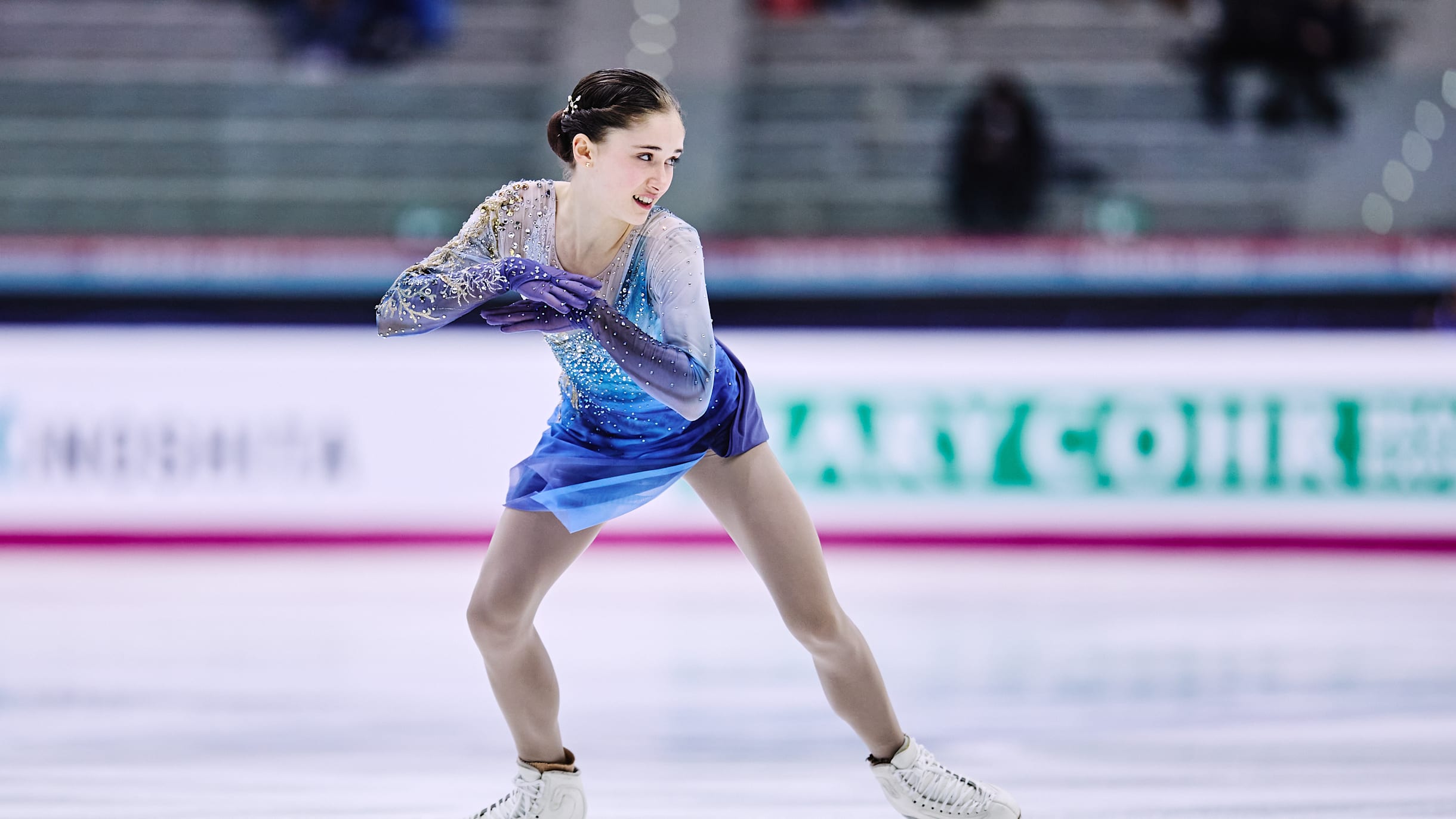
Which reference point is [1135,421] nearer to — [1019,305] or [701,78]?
[1019,305]

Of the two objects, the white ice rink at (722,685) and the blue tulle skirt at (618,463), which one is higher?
the blue tulle skirt at (618,463)

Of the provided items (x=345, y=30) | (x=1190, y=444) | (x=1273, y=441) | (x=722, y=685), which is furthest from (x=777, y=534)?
(x=345, y=30)

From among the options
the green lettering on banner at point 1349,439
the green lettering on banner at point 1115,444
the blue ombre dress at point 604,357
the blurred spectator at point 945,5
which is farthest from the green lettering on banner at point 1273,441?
the blue ombre dress at point 604,357

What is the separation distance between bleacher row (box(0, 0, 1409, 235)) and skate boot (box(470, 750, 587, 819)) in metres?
4.69

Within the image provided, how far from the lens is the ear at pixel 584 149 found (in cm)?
264

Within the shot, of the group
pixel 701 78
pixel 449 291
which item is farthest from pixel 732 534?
pixel 701 78

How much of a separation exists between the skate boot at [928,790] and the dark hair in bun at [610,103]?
4.15 feet

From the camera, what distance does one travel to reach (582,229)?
276 centimetres

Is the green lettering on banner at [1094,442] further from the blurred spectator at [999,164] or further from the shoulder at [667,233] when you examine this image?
the shoulder at [667,233]

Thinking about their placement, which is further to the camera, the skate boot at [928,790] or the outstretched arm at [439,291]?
the skate boot at [928,790]

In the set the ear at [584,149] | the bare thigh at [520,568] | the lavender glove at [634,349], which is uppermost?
the ear at [584,149]

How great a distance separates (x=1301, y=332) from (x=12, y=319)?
595cm

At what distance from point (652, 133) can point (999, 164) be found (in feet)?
16.5

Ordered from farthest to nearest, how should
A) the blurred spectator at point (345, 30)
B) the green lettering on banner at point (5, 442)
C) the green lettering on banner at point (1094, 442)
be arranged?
the blurred spectator at point (345, 30) → the green lettering on banner at point (1094, 442) → the green lettering on banner at point (5, 442)
